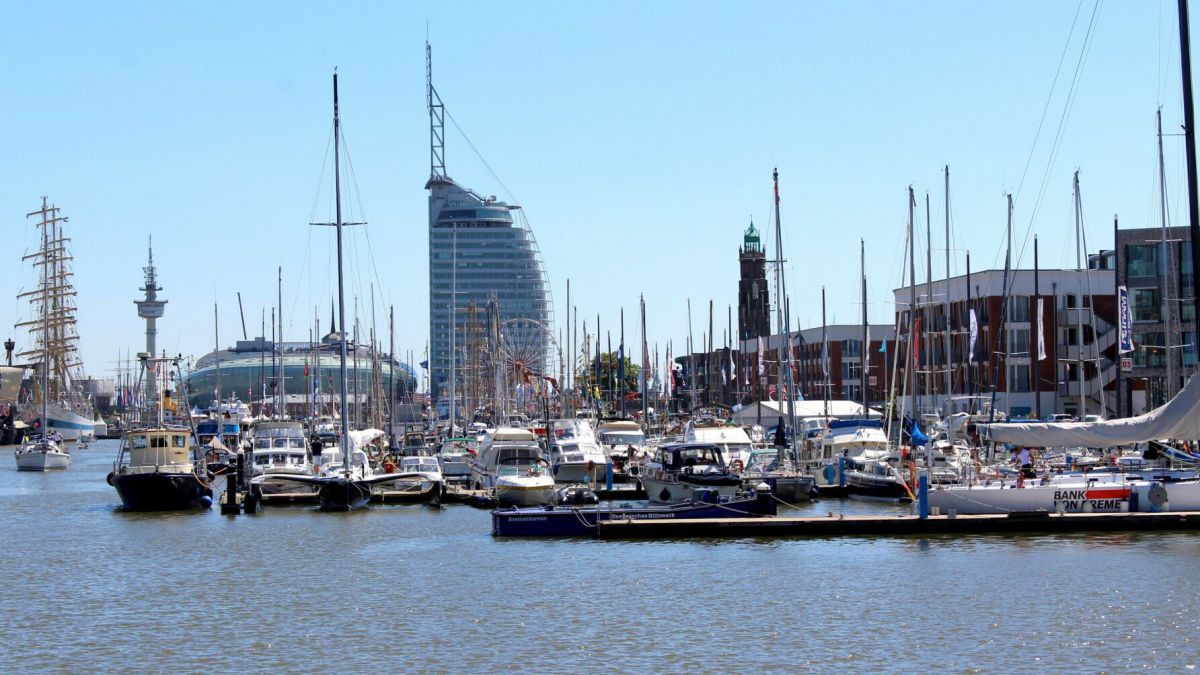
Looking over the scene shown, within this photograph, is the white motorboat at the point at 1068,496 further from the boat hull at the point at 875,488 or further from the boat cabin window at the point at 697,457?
the boat cabin window at the point at 697,457


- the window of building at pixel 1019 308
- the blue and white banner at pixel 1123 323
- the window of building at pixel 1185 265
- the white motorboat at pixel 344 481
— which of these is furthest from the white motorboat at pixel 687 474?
the window of building at pixel 1019 308

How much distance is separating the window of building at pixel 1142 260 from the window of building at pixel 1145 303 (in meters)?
1.13

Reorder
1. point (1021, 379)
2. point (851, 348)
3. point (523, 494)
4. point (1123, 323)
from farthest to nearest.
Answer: point (851, 348) < point (1021, 379) < point (1123, 323) < point (523, 494)

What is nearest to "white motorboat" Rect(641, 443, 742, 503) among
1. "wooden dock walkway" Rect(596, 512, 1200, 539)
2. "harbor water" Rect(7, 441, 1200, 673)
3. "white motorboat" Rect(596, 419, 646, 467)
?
"wooden dock walkway" Rect(596, 512, 1200, 539)

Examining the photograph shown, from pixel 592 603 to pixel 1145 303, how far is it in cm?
6745

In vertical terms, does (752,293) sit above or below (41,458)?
above

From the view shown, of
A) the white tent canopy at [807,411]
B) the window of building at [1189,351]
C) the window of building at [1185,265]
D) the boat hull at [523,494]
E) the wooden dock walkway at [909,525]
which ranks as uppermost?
the window of building at [1185,265]

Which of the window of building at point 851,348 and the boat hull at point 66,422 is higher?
the window of building at point 851,348

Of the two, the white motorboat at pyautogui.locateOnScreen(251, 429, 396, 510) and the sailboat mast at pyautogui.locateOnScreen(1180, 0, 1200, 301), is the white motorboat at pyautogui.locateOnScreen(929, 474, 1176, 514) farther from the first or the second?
the white motorboat at pyautogui.locateOnScreen(251, 429, 396, 510)

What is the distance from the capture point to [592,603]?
3509 centimetres

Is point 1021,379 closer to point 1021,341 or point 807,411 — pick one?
point 1021,341

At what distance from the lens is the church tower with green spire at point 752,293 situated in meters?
189

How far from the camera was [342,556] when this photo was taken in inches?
1780

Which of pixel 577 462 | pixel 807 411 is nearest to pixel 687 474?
pixel 577 462
